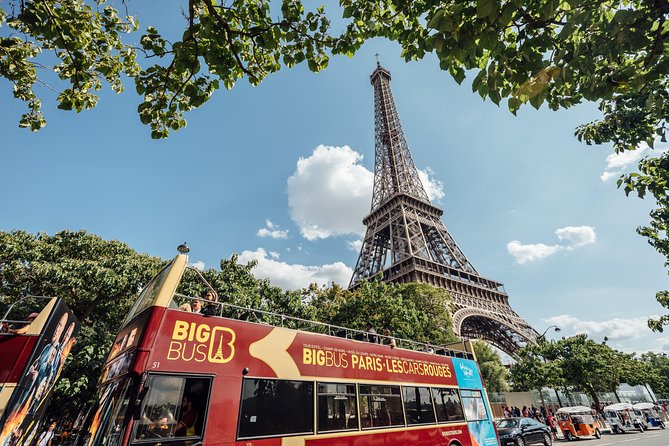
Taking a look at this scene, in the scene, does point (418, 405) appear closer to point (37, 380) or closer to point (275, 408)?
point (275, 408)

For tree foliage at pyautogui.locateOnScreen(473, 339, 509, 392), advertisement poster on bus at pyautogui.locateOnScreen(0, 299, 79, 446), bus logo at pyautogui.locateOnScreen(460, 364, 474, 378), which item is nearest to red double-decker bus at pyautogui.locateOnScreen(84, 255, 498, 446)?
bus logo at pyautogui.locateOnScreen(460, 364, 474, 378)

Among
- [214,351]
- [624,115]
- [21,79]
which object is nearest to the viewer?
[214,351]

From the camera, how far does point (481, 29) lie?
3.31 meters

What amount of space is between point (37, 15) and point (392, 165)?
55994mm

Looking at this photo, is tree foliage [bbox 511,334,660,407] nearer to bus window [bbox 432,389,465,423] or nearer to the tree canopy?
bus window [bbox 432,389,465,423]

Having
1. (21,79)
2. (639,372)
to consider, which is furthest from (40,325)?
(639,372)

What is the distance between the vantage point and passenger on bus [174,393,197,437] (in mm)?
4696

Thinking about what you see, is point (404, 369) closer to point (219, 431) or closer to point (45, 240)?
point (219, 431)

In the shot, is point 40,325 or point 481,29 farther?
point 40,325

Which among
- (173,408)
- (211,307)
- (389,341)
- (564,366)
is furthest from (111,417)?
(564,366)

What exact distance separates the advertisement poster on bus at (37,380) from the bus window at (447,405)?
34.4 feet

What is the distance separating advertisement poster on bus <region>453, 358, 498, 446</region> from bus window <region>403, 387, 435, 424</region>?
2.07 metres

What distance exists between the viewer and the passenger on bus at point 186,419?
4696 mm

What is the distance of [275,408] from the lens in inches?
229
